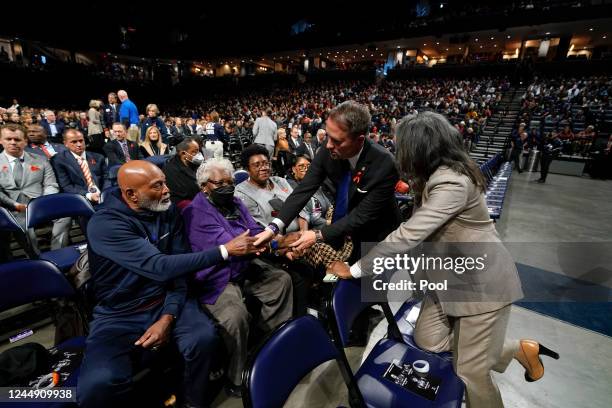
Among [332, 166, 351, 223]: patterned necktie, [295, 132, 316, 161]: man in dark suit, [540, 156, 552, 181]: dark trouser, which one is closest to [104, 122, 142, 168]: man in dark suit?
[295, 132, 316, 161]: man in dark suit

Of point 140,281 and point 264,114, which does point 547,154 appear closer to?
point 264,114

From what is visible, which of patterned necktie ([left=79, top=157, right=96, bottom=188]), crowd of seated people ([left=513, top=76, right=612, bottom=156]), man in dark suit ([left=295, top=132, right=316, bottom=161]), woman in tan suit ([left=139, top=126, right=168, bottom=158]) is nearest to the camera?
patterned necktie ([left=79, top=157, right=96, bottom=188])

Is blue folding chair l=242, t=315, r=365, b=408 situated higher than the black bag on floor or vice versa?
blue folding chair l=242, t=315, r=365, b=408

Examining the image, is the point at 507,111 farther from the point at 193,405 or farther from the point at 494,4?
the point at 193,405

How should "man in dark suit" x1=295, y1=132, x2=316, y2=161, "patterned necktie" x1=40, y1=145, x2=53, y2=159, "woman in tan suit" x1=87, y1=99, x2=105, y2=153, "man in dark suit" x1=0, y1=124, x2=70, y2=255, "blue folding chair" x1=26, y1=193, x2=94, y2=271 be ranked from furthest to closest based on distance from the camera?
1. "woman in tan suit" x1=87, y1=99, x2=105, y2=153
2. "man in dark suit" x1=295, y1=132, x2=316, y2=161
3. "patterned necktie" x1=40, y1=145, x2=53, y2=159
4. "man in dark suit" x1=0, y1=124, x2=70, y2=255
5. "blue folding chair" x1=26, y1=193, x2=94, y2=271

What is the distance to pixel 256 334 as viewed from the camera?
2320 mm

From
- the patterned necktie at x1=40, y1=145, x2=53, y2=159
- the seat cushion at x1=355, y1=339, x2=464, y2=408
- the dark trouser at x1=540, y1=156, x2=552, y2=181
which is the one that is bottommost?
the dark trouser at x1=540, y1=156, x2=552, y2=181

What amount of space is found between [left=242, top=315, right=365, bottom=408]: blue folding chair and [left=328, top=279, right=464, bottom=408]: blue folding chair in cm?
12

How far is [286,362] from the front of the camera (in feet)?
4.06

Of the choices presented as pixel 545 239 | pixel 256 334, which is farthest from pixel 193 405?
pixel 545 239

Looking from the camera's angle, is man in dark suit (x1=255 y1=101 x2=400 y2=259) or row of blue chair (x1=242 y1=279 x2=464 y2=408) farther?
man in dark suit (x1=255 y1=101 x2=400 y2=259)

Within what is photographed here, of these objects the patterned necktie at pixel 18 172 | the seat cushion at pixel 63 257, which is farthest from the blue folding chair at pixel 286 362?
the patterned necktie at pixel 18 172

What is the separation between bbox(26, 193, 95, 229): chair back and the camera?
107 inches

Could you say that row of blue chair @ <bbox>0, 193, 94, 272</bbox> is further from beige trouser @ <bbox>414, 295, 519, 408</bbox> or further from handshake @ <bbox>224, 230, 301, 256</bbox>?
beige trouser @ <bbox>414, 295, 519, 408</bbox>
